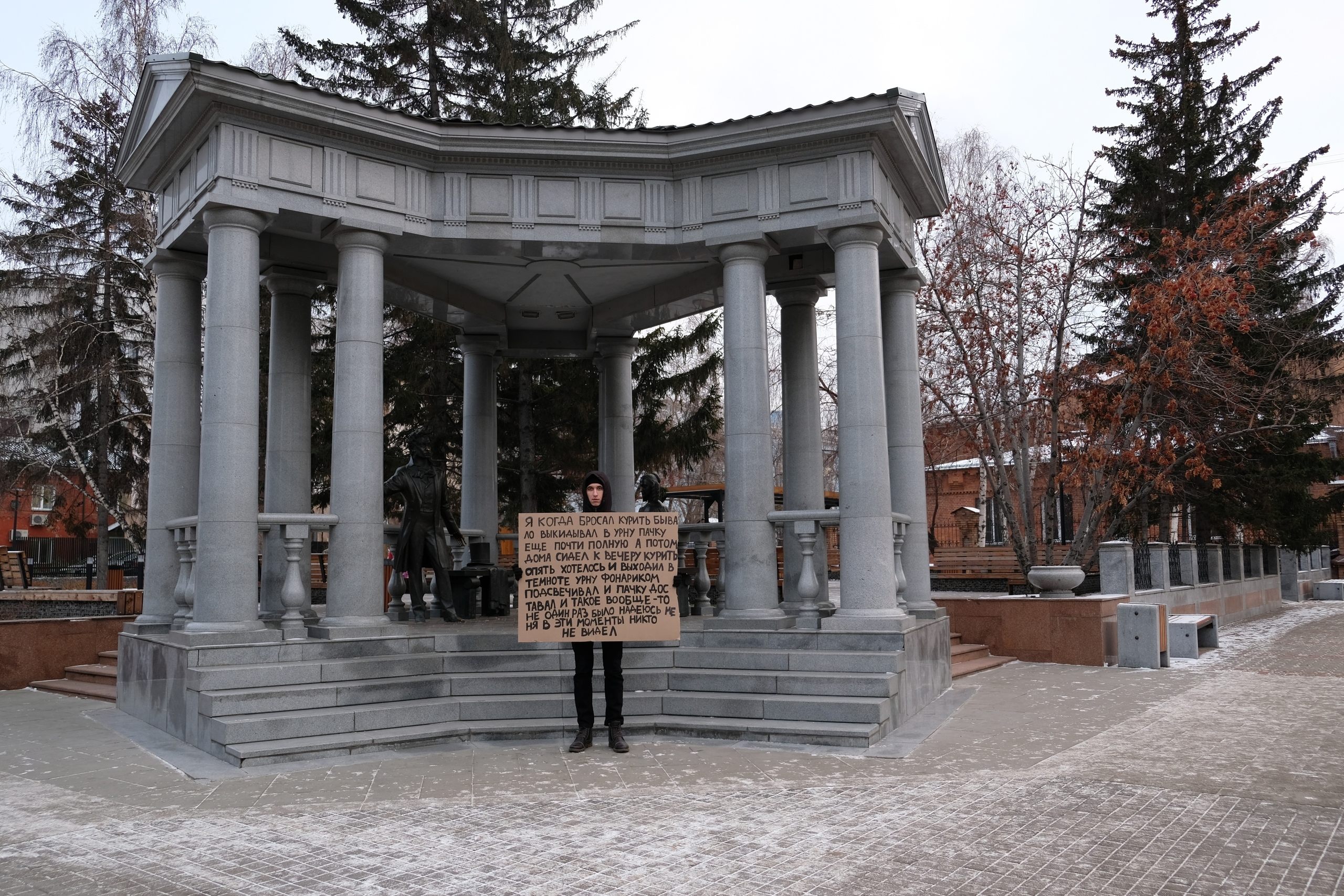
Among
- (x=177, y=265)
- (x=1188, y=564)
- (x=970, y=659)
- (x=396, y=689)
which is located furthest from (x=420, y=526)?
(x=1188, y=564)

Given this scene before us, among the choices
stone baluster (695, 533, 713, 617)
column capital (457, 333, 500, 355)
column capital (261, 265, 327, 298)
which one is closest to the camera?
column capital (261, 265, 327, 298)

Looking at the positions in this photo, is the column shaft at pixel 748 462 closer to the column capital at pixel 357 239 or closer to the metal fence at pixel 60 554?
the column capital at pixel 357 239

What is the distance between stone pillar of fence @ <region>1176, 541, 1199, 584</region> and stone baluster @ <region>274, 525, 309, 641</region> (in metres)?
20.6

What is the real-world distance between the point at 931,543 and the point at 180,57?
2728 cm

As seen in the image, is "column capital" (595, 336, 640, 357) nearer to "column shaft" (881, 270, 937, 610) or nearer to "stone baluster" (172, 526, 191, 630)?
"column shaft" (881, 270, 937, 610)

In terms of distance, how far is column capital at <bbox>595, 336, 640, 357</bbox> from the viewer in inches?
665

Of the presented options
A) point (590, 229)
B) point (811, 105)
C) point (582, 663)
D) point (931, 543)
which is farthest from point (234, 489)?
point (931, 543)

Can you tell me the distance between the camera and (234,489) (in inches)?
400

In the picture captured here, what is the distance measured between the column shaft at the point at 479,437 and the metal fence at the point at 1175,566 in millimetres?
15991

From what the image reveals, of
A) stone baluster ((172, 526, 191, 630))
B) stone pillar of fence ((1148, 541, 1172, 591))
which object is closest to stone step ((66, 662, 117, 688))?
stone baluster ((172, 526, 191, 630))

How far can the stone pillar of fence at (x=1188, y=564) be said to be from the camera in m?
24.4

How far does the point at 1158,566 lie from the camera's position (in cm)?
2256

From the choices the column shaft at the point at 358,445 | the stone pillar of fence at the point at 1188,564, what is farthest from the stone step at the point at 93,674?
the stone pillar of fence at the point at 1188,564

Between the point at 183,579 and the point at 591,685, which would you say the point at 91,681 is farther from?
the point at 591,685
